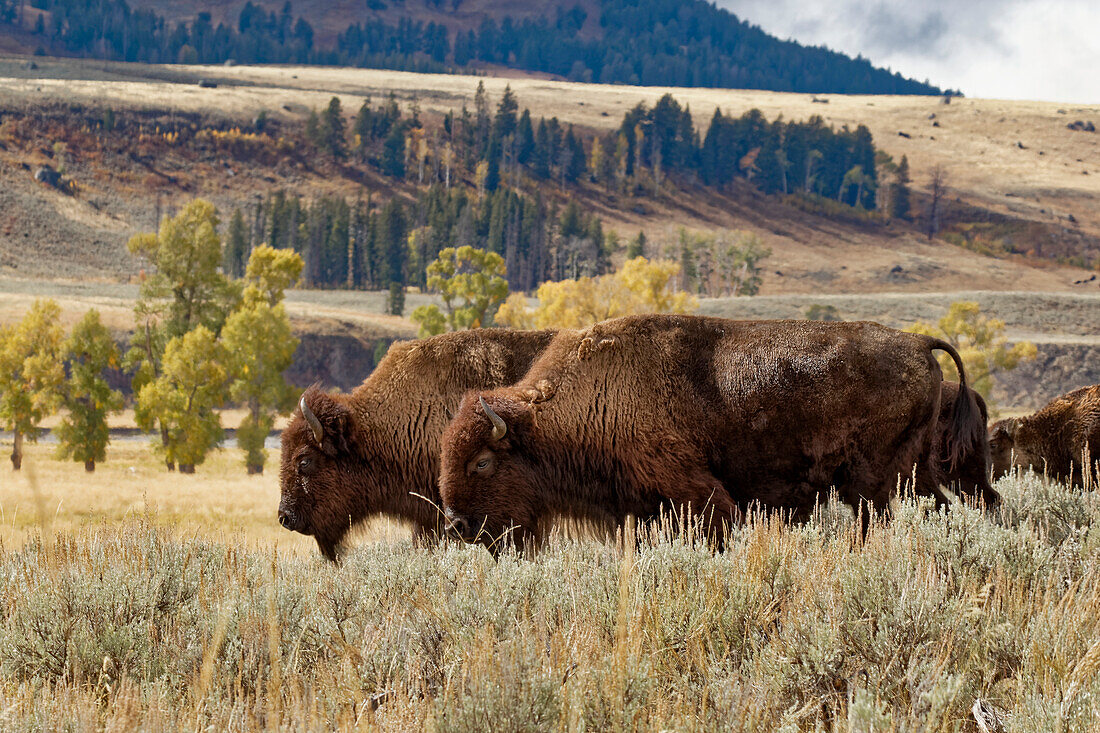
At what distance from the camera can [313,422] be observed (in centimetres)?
743

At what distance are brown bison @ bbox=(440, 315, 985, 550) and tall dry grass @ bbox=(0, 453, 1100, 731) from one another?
0.98m

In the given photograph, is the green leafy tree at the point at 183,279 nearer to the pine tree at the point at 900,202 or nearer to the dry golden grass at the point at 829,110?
the dry golden grass at the point at 829,110

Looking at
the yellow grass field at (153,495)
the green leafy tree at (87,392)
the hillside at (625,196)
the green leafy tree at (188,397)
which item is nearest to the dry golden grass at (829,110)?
the hillside at (625,196)

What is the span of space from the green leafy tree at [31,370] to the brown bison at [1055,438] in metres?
31.8

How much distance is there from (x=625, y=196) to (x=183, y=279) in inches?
4442

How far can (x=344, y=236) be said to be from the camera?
358 ft

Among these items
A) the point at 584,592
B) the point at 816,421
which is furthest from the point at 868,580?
the point at 816,421

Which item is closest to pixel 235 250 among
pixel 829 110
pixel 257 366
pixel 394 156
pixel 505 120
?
pixel 394 156

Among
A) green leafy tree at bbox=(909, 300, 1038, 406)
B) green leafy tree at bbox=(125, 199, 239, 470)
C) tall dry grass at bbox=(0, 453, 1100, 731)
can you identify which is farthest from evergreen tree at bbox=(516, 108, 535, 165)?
tall dry grass at bbox=(0, 453, 1100, 731)

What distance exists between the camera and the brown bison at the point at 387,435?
7543mm

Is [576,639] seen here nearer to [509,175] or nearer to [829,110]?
[509,175]

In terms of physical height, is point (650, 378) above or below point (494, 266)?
above

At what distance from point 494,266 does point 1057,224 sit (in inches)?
4736

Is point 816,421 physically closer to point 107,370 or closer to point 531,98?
point 107,370
